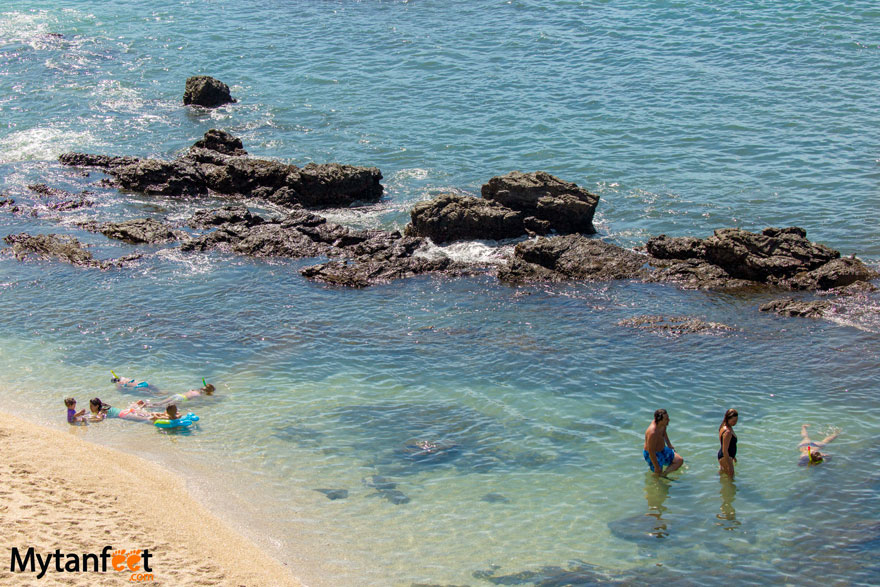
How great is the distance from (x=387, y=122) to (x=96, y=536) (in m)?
24.3

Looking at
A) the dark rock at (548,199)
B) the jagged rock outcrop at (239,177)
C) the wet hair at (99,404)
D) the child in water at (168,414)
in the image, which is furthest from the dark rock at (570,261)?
the wet hair at (99,404)

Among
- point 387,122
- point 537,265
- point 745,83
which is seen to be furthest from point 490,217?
point 745,83

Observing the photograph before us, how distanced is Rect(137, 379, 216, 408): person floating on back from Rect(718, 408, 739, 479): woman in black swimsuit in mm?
10632

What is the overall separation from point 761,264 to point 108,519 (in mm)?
16543

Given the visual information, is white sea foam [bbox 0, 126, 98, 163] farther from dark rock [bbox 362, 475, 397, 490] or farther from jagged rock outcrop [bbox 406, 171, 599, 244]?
dark rock [bbox 362, 475, 397, 490]

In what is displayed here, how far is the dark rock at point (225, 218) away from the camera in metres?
26.0

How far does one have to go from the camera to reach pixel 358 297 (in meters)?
21.5

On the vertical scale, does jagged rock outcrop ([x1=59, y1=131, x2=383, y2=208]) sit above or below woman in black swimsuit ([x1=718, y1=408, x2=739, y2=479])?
above

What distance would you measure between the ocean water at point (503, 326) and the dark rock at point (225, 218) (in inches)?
56.2

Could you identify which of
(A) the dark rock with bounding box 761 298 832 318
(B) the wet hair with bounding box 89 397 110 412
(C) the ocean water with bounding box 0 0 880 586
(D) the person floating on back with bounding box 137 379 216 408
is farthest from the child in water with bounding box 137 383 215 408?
(A) the dark rock with bounding box 761 298 832 318

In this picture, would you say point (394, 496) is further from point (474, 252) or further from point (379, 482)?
point (474, 252)

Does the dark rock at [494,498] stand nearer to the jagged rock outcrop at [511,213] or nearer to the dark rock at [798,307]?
the dark rock at [798,307]

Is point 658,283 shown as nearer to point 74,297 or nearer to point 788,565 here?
point 788,565

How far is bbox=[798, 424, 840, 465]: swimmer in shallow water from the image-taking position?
14281mm
